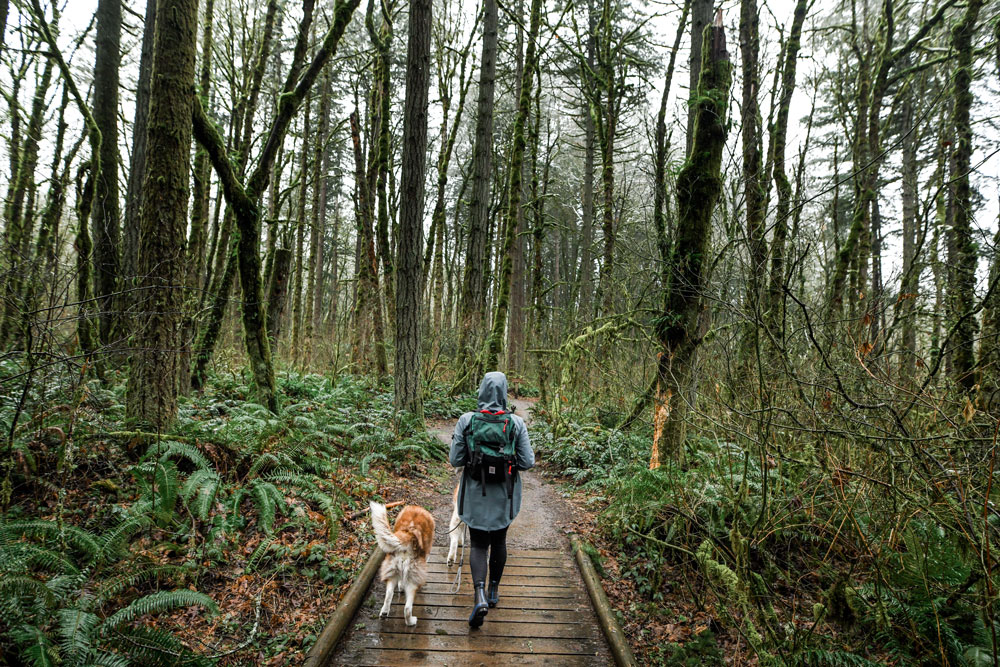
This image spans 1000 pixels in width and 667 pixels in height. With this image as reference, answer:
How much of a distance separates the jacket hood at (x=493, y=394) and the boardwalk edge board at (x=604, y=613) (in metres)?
2.12

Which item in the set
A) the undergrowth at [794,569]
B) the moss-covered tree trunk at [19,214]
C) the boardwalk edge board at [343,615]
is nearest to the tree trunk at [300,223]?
the moss-covered tree trunk at [19,214]

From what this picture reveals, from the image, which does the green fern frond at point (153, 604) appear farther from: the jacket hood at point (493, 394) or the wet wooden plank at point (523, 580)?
the jacket hood at point (493, 394)

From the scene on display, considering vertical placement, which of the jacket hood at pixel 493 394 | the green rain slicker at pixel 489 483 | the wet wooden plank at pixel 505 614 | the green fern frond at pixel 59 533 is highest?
the jacket hood at pixel 493 394

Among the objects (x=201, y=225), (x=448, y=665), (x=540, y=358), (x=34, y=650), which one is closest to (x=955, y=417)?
(x=448, y=665)

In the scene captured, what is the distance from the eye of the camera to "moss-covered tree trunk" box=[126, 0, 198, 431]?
5.76 m

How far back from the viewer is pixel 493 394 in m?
4.61

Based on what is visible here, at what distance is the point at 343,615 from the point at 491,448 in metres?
1.92

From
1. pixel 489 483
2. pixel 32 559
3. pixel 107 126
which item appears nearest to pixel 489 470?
pixel 489 483

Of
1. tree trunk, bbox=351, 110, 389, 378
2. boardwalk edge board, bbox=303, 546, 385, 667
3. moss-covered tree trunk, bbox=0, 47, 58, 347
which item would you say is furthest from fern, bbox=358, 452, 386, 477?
tree trunk, bbox=351, 110, 389, 378

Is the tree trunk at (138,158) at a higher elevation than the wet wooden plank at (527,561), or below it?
higher

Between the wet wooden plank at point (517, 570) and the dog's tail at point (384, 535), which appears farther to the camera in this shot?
the wet wooden plank at point (517, 570)

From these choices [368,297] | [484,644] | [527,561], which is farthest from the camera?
[368,297]

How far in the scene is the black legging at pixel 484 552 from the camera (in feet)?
14.9

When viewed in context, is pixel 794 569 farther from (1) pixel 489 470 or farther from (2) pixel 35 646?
(2) pixel 35 646
